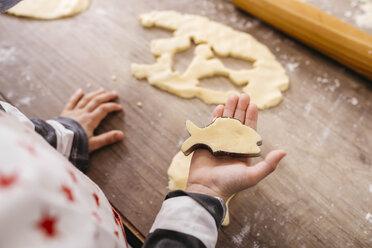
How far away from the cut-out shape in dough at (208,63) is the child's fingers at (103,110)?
0.55 ft

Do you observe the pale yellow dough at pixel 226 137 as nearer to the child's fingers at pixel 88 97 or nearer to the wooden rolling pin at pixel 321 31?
the child's fingers at pixel 88 97

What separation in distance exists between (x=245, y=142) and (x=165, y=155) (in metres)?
0.32

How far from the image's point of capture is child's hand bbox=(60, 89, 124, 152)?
932 millimetres

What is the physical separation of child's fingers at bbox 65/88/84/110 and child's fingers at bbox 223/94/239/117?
0.55 m

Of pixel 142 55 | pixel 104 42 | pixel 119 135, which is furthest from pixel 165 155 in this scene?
pixel 104 42

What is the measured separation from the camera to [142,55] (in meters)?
1.17

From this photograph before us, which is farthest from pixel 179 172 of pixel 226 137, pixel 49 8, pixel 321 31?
pixel 49 8

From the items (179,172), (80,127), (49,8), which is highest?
(49,8)

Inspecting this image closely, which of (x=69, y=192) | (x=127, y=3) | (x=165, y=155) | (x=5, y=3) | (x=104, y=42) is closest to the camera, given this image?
(x=69, y=192)

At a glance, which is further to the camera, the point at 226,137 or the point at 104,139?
the point at 104,139

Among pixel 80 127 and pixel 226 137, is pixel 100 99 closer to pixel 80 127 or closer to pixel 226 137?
pixel 80 127

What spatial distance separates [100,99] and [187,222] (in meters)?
0.62

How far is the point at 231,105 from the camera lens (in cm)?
77

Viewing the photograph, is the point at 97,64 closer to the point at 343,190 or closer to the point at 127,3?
the point at 127,3
